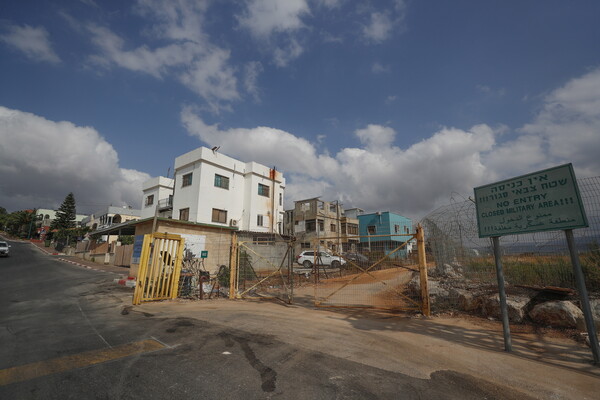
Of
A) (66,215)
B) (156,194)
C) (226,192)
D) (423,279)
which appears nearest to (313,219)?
(226,192)

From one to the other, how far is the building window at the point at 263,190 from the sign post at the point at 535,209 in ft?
94.4

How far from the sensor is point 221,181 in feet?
100

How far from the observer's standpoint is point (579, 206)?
4371mm

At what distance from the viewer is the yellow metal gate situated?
9.45m

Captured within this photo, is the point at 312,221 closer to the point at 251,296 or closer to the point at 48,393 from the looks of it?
the point at 251,296

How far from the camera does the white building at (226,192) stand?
2855 centimetres

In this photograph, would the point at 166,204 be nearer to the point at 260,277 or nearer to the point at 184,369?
the point at 260,277

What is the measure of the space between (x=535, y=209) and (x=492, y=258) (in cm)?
265

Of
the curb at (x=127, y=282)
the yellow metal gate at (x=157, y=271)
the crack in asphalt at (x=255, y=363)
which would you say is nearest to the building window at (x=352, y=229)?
the curb at (x=127, y=282)

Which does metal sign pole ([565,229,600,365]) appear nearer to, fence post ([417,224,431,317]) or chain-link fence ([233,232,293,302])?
fence post ([417,224,431,317])

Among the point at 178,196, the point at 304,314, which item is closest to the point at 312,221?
the point at 178,196

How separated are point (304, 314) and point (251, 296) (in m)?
3.65

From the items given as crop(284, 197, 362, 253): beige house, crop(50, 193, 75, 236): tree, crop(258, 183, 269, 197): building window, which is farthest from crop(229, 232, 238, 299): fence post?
crop(50, 193, 75, 236): tree

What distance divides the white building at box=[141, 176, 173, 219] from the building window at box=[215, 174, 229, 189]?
8.68 metres
